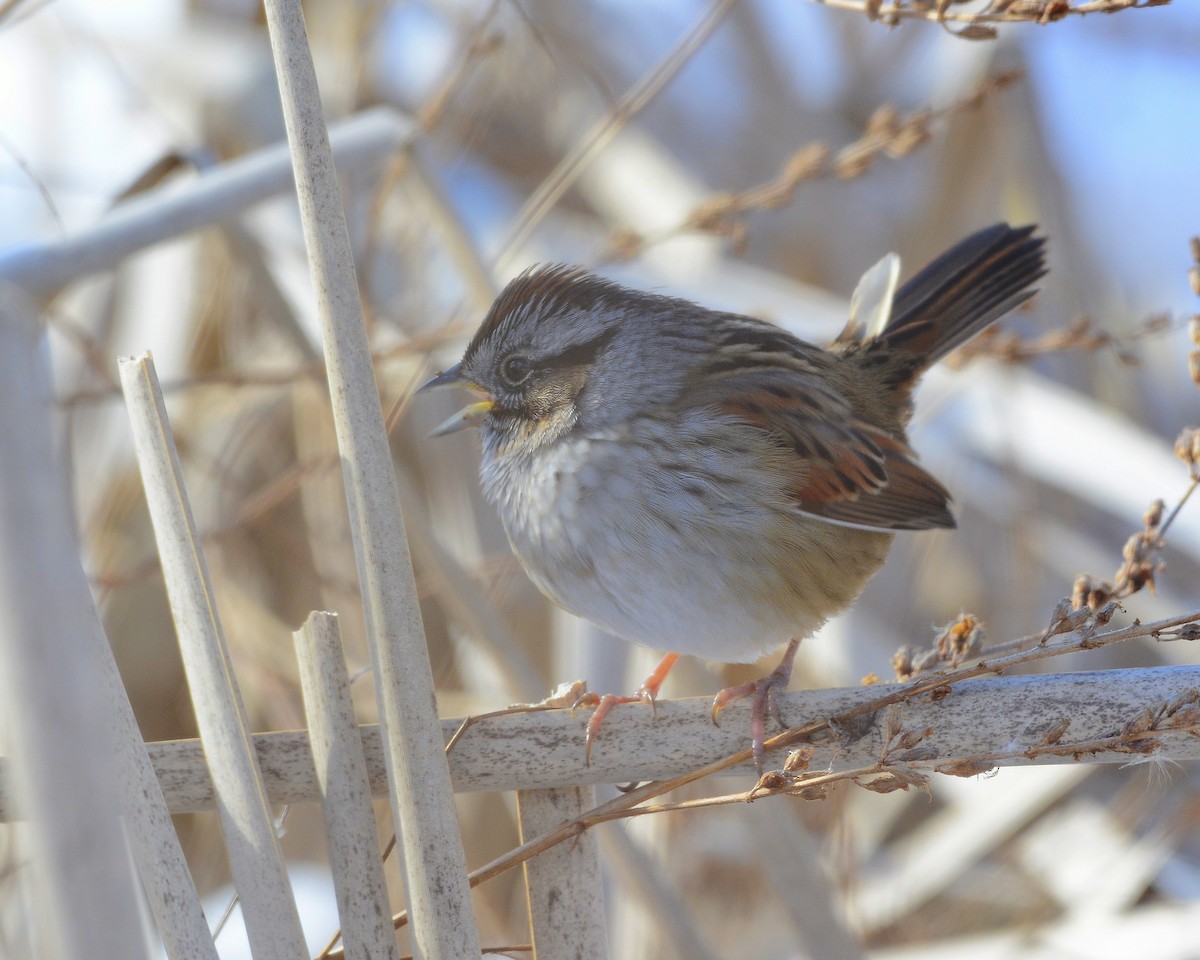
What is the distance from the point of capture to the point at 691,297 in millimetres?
2561

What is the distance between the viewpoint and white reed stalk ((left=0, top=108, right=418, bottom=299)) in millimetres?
1185

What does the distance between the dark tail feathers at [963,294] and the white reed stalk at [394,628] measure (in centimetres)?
133

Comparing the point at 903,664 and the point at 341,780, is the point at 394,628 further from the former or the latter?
the point at 903,664

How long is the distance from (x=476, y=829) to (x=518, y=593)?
65 centimetres

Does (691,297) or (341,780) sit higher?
(691,297)

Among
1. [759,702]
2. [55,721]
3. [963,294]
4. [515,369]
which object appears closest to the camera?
[55,721]

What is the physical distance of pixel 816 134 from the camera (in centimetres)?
386

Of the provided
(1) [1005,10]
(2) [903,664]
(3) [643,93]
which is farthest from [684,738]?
(3) [643,93]

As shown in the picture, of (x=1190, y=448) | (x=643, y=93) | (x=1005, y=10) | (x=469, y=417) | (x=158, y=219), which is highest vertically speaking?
(x=643, y=93)

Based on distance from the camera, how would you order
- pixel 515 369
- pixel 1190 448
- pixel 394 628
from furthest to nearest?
1. pixel 515 369
2. pixel 1190 448
3. pixel 394 628

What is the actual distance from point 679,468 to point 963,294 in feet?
2.52

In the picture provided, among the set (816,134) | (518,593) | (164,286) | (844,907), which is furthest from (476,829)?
(816,134)

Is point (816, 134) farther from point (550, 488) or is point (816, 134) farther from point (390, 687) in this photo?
point (390, 687)

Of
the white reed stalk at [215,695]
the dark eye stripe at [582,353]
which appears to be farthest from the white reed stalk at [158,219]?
the dark eye stripe at [582,353]
